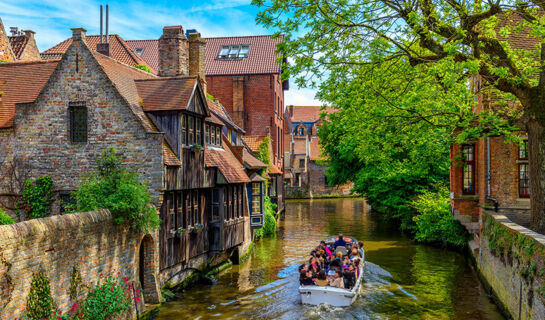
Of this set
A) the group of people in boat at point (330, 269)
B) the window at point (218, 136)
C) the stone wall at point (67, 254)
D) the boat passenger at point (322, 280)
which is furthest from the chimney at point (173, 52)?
the boat passenger at point (322, 280)

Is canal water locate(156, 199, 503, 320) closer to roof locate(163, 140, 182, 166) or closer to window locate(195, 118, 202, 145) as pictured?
roof locate(163, 140, 182, 166)

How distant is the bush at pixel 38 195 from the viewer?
15.2m

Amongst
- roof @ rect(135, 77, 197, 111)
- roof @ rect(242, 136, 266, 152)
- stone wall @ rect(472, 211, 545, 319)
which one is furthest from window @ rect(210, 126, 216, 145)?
roof @ rect(242, 136, 266, 152)

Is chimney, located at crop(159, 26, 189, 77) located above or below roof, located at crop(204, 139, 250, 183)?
above

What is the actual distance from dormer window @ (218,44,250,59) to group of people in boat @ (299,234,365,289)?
2612 cm

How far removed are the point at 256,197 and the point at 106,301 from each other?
45.3 feet

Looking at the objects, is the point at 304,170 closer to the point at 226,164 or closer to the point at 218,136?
the point at 218,136

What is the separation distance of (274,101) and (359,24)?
27.6 metres

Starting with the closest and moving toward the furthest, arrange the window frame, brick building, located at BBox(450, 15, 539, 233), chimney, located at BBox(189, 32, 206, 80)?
brick building, located at BBox(450, 15, 539, 233) < chimney, located at BBox(189, 32, 206, 80) < the window frame

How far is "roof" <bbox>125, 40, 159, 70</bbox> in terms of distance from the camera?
136ft

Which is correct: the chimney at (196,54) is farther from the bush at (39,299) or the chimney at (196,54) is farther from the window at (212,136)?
the bush at (39,299)

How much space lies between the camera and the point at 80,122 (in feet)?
50.0

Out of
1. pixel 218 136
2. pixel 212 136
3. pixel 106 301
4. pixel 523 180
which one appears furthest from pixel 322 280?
pixel 523 180

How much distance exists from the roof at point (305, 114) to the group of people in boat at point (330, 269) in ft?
190
